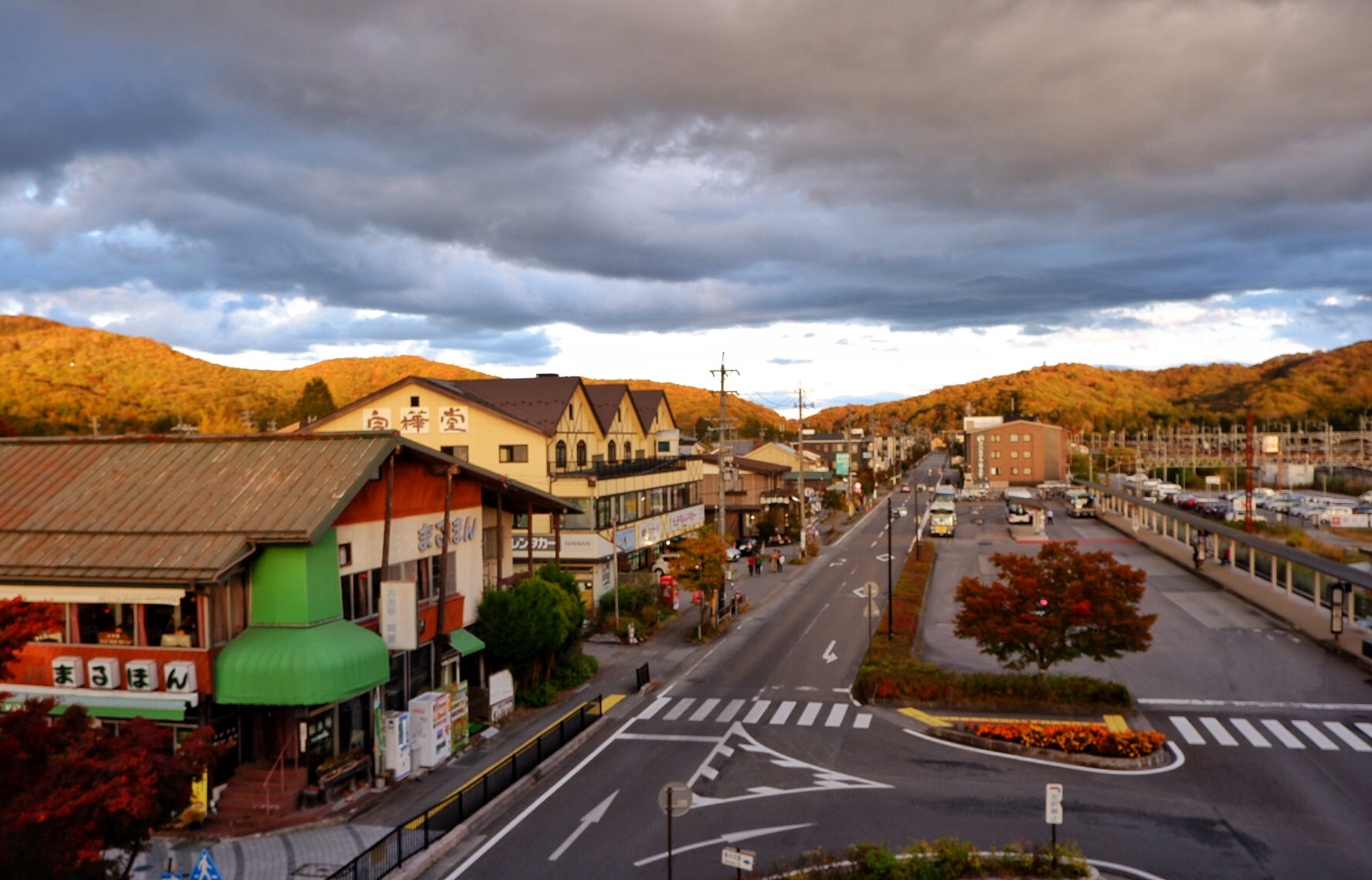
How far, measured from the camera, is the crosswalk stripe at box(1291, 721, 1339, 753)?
24656mm

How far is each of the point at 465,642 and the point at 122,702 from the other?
364 inches

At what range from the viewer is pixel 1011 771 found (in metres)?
23.3

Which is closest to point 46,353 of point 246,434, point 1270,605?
point 246,434

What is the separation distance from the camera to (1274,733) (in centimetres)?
2608


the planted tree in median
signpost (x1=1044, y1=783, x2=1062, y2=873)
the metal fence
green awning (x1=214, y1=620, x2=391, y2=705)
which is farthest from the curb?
green awning (x1=214, y1=620, x2=391, y2=705)

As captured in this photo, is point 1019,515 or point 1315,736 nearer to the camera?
point 1315,736

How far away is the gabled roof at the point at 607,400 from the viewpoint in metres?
59.8

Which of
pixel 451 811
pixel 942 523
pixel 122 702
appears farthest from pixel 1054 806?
pixel 942 523

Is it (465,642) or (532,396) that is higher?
(532,396)

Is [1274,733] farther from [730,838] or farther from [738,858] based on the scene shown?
[738,858]

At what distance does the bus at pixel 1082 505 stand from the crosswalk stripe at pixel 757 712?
85627mm

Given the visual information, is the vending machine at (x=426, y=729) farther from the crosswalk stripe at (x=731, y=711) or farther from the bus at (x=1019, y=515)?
the bus at (x=1019, y=515)

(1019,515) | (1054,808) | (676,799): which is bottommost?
(1019,515)

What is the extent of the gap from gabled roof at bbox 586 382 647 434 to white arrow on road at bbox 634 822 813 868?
39784mm
